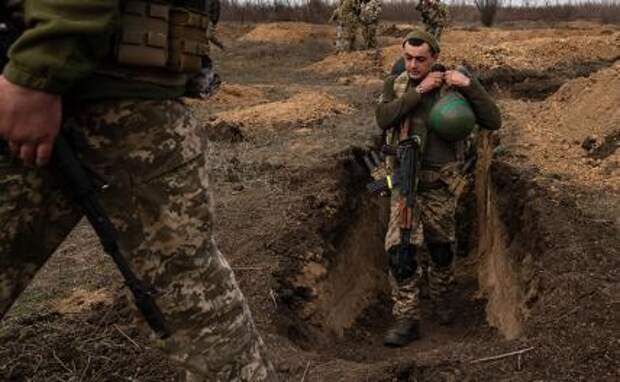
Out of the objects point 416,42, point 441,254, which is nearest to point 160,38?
point 416,42

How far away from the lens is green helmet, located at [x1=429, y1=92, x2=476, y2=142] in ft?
16.3

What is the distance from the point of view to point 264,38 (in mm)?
26641

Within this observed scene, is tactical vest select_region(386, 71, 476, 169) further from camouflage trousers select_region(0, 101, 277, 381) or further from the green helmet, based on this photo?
camouflage trousers select_region(0, 101, 277, 381)

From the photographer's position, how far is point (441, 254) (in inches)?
214

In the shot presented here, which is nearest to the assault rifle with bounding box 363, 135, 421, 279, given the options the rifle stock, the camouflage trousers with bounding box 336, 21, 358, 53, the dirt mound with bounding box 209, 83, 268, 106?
the rifle stock

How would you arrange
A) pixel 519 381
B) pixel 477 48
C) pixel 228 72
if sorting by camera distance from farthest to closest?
pixel 228 72
pixel 477 48
pixel 519 381

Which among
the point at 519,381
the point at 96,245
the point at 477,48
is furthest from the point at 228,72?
the point at 519,381

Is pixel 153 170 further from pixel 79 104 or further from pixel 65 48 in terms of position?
pixel 65 48

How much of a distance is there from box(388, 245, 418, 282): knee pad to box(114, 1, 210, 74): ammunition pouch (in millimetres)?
3167

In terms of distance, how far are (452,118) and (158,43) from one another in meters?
3.28

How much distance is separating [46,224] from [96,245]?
3288 mm

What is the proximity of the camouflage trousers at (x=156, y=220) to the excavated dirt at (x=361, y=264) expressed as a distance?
118cm

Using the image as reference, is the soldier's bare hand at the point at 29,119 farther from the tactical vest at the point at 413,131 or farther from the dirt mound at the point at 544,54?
the dirt mound at the point at 544,54

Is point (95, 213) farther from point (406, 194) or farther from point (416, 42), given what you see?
point (416, 42)
